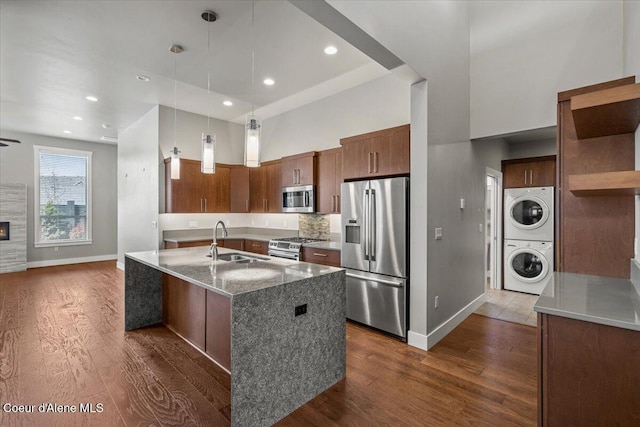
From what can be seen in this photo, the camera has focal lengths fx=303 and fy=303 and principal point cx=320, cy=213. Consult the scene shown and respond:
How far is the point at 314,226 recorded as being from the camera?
516 centimetres

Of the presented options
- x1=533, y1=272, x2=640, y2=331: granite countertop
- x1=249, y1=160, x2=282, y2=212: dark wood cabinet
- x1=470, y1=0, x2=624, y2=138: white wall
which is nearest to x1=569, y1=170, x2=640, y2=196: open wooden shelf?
x1=533, y1=272, x2=640, y2=331: granite countertop

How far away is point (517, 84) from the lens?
352cm

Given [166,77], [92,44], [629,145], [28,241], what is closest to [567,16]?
[629,145]

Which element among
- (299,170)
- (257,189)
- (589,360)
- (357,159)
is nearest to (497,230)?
(357,159)

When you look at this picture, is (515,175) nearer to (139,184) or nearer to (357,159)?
(357,159)

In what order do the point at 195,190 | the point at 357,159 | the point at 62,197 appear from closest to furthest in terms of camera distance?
1. the point at 357,159
2. the point at 195,190
3. the point at 62,197

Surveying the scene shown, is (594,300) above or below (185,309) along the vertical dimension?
above

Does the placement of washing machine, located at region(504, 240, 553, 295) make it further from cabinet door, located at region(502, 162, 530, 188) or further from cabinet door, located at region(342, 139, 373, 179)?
cabinet door, located at region(342, 139, 373, 179)

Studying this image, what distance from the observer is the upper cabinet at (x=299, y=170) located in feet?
15.4

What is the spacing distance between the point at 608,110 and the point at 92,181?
981 cm

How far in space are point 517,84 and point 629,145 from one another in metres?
1.91

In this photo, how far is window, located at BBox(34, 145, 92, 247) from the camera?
726 centimetres

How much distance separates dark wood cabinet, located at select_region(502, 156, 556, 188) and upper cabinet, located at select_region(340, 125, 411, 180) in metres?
2.87

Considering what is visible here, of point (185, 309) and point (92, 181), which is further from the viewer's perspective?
point (92, 181)
